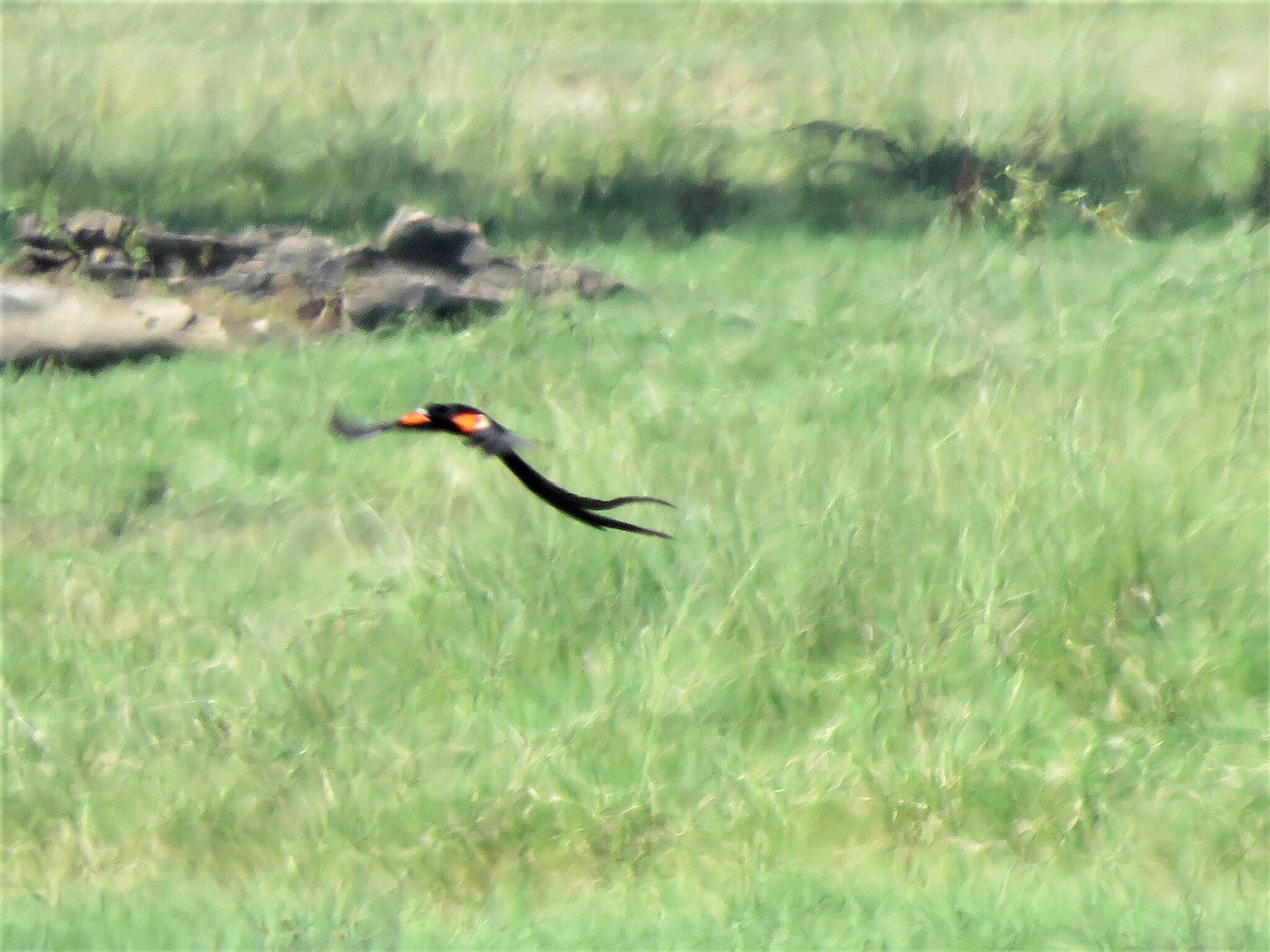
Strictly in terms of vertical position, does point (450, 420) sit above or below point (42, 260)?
above

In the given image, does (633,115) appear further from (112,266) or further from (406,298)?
(112,266)

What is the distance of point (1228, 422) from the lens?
16.2ft

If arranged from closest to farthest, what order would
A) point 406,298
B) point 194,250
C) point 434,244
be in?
point 406,298, point 434,244, point 194,250

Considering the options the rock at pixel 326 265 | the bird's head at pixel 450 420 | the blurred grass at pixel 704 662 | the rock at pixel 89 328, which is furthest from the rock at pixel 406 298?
the bird's head at pixel 450 420

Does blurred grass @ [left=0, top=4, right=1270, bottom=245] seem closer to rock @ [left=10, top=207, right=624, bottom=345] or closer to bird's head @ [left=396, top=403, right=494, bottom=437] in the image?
rock @ [left=10, top=207, right=624, bottom=345]

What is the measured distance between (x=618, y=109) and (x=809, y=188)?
1.25 meters

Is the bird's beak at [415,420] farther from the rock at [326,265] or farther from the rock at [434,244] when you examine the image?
the rock at [434,244]

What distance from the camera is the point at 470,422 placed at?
311 cm

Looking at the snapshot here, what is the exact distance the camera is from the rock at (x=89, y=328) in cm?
718

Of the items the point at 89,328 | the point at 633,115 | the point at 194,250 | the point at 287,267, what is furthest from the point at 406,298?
the point at 633,115

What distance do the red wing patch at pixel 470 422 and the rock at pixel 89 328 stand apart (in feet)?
14.6

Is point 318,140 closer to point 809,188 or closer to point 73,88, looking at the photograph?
point 73,88

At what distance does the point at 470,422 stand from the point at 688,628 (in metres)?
1.42

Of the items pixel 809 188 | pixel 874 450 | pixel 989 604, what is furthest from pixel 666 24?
pixel 989 604
